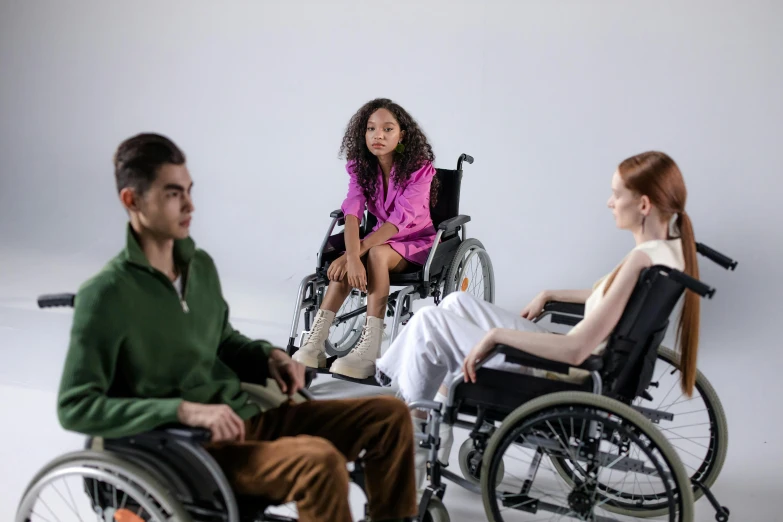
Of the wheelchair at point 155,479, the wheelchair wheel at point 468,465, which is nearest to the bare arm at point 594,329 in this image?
the wheelchair wheel at point 468,465

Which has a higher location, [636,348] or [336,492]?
[636,348]

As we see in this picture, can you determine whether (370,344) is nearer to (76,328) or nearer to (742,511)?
(742,511)

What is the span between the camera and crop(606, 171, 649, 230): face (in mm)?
2441

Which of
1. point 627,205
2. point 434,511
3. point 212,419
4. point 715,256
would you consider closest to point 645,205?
point 627,205

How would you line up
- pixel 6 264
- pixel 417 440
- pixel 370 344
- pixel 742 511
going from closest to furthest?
pixel 417 440 < pixel 742 511 < pixel 370 344 < pixel 6 264

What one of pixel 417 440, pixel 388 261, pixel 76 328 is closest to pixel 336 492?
pixel 76 328

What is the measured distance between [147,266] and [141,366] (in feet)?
0.63

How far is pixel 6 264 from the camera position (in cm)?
500

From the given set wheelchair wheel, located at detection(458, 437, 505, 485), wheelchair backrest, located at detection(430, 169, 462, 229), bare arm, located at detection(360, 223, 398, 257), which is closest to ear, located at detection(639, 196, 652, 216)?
wheelchair wheel, located at detection(458, 437, 505, 485)

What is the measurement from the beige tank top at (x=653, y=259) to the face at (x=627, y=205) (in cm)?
7

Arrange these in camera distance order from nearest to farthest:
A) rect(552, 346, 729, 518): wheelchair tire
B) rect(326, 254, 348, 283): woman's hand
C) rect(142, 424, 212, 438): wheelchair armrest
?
rect(142, 424, 212, 438): wheelchair armrest → rect(552, 346, 729, 518): wheelchair tire → rect(326, 254, 348, 283): woman's hand

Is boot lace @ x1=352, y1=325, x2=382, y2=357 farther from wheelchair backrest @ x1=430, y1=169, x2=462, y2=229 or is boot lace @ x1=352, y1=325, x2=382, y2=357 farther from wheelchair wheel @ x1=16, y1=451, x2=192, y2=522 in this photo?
wheelchair wheel @ x1=16, y1=451, x2=192, y2=522

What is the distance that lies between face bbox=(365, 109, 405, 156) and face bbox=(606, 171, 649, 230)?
1.35 metres

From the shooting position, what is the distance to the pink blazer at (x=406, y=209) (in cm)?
371
